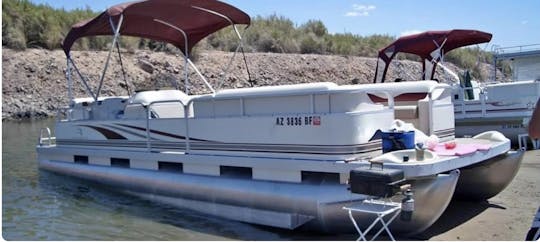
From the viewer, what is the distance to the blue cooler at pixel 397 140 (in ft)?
18.5

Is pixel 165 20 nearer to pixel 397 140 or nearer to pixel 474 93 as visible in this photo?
pixel 397 140

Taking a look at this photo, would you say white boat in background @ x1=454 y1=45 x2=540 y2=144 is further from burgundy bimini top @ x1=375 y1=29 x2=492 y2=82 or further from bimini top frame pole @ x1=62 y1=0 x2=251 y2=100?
bimini top frame pole @ x1=62 y1=0 x2=251 y2=100

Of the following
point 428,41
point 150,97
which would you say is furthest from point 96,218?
point 428,41

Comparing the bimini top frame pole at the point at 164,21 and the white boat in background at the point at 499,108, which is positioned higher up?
the bimini top frame pole at the point at 164,21

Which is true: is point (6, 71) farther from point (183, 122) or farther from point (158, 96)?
point (183, 122)

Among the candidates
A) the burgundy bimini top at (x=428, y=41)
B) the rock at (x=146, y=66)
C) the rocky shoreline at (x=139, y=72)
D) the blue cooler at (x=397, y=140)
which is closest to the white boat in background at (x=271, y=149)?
the blue cooler at (x=397, y=140)

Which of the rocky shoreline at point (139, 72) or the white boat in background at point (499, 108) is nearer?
the white boat in background at point (499, 108)

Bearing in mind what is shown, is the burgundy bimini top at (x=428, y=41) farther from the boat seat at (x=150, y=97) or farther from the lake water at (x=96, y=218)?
the lake water at (x=96, y=218)

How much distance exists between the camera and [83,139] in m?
9.09

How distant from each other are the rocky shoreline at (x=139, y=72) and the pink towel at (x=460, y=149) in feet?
44.6

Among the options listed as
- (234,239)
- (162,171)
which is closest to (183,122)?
(162,171)

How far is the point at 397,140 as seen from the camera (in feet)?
18.6

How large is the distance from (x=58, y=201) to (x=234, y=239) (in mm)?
3137

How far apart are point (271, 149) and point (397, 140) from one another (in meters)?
1.44
